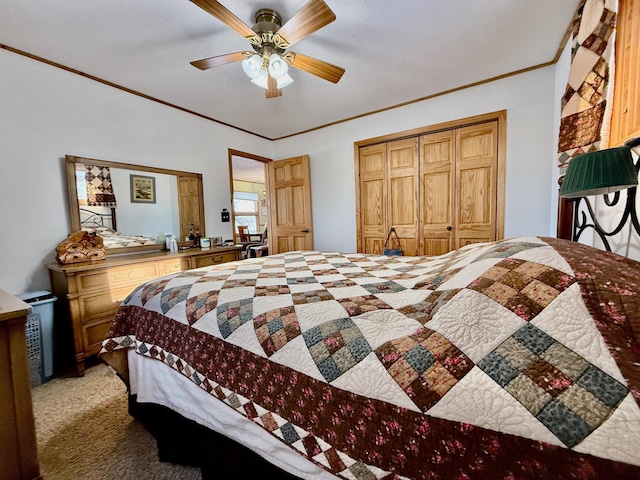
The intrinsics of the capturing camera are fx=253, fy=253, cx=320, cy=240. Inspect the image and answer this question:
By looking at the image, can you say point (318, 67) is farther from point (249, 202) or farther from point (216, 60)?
point (249, 202)

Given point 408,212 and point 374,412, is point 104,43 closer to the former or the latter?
point 374,412

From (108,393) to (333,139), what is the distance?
3668 mm

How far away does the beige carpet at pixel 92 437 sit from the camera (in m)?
1.22

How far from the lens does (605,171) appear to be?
84 cm

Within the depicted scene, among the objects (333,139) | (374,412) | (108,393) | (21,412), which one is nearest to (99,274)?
(108,393)

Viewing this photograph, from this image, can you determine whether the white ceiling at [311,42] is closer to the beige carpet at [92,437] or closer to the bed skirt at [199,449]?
the bed skirt at [199,449]

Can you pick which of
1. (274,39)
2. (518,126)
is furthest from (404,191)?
(274,39)

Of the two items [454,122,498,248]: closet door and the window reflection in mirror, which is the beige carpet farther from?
the window reflection in mirror

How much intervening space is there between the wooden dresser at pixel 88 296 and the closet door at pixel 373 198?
8.43ft

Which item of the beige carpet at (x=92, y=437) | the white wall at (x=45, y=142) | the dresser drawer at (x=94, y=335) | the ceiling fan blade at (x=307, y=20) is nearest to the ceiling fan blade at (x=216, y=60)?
the ceiling fan blade at (x=307, y=20)

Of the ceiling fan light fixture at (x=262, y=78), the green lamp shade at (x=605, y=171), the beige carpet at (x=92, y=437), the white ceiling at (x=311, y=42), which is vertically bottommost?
the beige carpet at (x=92, y=437)

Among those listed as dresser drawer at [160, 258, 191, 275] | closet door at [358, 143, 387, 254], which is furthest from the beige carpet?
closet door at [358, 143, 387, 254]

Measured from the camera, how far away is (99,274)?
2090 mm

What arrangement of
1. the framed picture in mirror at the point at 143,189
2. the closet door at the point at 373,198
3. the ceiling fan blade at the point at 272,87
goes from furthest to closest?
the closet door at the point at 373,198, the framed picture in mirror at the point at 143,189, the ceiling fan blade at the point at 272,87
